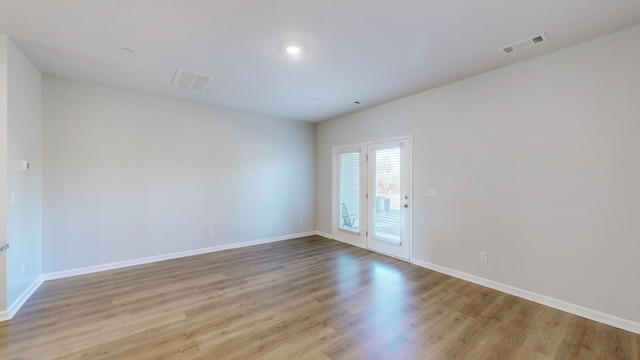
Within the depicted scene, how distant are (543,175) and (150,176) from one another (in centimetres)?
543

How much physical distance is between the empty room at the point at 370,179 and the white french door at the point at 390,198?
39 mm

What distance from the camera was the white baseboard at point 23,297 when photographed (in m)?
2.53

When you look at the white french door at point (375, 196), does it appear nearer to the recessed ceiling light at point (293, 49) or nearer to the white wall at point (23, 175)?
the recessed ceiling light at point (293, 49)

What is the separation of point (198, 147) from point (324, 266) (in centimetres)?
306

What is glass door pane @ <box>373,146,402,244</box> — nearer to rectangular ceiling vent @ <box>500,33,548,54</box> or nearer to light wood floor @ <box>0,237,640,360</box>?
light wood floor @ <box>0,237,640,360</box>

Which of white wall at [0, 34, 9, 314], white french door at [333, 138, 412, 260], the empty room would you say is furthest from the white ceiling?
white french door at [333, 138, 412, 260]

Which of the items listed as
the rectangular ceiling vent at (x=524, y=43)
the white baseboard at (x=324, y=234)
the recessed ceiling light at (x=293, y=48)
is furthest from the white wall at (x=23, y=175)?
the rectangular ceiling vent at (x=524, y=43)

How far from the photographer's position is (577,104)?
2613 mm

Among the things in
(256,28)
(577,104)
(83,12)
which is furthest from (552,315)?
(83,12)

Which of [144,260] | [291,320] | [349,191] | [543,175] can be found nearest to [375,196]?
[349,191]

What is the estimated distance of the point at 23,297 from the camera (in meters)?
2.81

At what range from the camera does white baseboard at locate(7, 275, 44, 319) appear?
2533 millimetres

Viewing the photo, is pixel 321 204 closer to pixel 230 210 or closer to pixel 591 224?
pixel 230 210

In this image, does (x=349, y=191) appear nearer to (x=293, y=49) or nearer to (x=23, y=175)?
(x=293, y=49)
